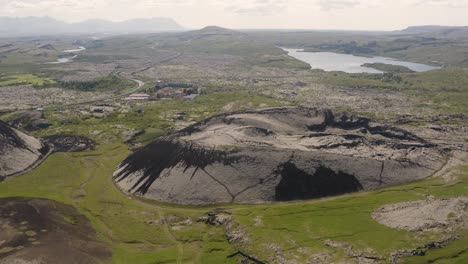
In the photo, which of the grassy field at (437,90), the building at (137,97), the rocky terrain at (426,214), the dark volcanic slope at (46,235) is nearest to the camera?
the dark volcanic slope at (46,235)

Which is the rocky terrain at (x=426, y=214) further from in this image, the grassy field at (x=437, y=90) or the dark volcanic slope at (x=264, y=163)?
the grassy field at (x=437, y=90)

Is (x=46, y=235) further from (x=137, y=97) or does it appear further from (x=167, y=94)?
(x=167, y=94)

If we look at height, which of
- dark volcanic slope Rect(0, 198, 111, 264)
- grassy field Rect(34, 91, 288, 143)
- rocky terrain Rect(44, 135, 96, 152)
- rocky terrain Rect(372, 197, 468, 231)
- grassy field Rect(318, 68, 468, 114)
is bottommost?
dark volcanic slope Rect(0, 198, 111, 264)

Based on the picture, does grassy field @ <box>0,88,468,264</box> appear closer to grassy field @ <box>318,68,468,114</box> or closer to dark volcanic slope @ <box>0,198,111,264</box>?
Answer: dark volcanic slope @ <box>0,198,111,264</box>

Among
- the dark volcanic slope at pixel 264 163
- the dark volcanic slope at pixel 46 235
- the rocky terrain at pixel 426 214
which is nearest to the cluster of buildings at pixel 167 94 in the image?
the dark volcanic slope at pixel 264 163

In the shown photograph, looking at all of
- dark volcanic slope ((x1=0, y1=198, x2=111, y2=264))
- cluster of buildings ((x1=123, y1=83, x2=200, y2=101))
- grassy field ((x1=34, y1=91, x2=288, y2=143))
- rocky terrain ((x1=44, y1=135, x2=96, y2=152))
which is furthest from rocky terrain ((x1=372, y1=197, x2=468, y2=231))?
cluster of buildings ((x1=123, y1=83, x2=200, y2=101))

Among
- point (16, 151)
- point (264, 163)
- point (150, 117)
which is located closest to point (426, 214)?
point (264, 163)

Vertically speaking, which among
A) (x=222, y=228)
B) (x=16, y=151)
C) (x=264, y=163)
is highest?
(x=264, y=163)
